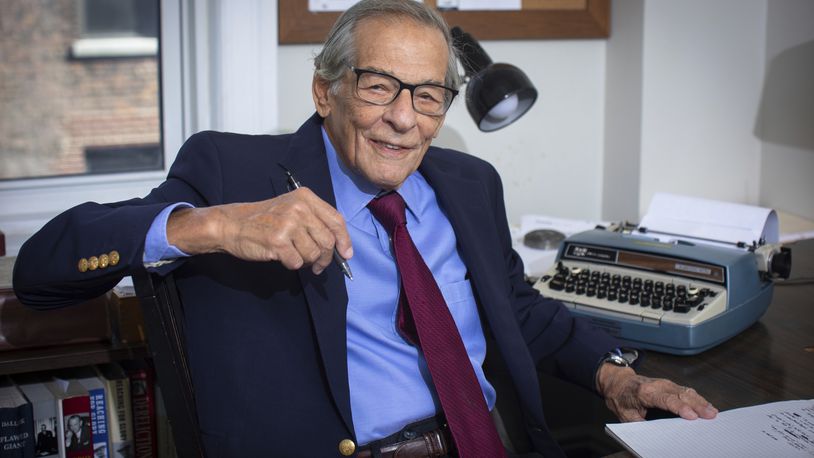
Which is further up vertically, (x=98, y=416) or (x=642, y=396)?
(x=642, y=396)

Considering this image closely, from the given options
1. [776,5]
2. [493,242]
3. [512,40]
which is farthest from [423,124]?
[776,5]

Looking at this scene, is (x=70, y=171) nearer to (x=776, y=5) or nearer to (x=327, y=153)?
(x=327, y=153)

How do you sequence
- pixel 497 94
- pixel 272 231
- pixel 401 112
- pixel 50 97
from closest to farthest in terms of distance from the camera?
1. pixel 272 231
2. pixel 401 112
3. pixel 497 94
4. pixel 50 97

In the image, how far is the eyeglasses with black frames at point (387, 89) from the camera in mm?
1408

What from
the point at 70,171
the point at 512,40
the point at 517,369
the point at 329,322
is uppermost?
the point at 512,40

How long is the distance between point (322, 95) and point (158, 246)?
18.6 inches

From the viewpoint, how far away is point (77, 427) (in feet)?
5.32

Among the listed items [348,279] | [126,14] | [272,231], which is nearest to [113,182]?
[126,14]

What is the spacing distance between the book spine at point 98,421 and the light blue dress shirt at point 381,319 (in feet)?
1.85

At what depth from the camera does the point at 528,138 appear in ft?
8.66

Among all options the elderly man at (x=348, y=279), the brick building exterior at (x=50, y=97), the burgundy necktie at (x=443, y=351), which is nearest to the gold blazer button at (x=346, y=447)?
the elderly man at (x=348, y=279)

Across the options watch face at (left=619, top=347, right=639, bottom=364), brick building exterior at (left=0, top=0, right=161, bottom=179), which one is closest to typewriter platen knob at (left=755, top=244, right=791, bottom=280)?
watch face at (left=619, top=347, right=639, bottom=364)

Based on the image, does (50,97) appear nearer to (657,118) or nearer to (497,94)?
(497,94)

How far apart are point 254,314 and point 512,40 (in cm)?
149
